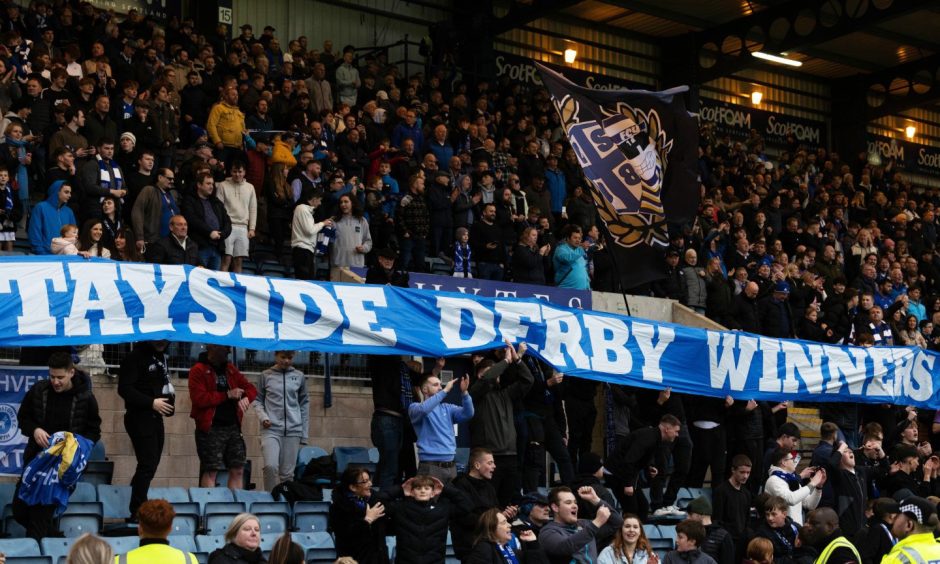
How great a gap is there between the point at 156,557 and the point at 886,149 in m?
33.9

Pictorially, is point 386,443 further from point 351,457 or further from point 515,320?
Result: point 515,320

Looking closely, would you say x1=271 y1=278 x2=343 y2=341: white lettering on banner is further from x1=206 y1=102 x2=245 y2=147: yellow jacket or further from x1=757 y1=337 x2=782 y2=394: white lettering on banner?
x1=206 y1=102 x2=245 y2=147: yellow jacket

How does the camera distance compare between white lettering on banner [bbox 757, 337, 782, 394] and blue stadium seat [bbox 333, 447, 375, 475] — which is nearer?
blue stadium seat [bbox 333, 447, 375, 475]

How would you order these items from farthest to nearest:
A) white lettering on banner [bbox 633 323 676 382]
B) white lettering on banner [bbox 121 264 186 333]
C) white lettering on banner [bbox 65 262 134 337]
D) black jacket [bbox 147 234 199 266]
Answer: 1. white lettering on banner [bbox 633 323 676 382]
2. black jacket [bbox 147 234 199 266]
3. white lettering on banner [bbox 121 264 186 333]
4. white lettering on banner [bbox 65 262 134 337]

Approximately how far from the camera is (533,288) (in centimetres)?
1700

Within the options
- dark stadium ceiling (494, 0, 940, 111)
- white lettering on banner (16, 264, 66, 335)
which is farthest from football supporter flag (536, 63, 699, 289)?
dark stadium ceiling (494, 0, 940, 111)

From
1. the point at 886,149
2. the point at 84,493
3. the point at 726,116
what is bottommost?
the point at 84,493

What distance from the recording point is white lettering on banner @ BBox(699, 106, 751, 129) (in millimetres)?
33844

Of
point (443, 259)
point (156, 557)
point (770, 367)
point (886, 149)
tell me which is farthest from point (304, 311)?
point (886, 149)

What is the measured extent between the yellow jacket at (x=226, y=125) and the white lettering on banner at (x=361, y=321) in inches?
278

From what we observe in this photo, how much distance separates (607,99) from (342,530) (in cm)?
721

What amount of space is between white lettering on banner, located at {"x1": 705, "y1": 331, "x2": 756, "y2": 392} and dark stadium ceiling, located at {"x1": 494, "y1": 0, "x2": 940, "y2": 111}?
14278 mm

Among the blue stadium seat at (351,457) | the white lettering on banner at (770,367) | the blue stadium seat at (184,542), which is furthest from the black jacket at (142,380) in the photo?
the white lettering on banner at (770,367)

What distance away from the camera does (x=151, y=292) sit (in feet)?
35.6
